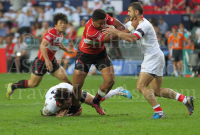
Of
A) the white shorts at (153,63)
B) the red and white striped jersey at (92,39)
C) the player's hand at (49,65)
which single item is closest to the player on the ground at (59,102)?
the red and white striped jersey at (92,39)

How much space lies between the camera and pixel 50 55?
32.3 ft

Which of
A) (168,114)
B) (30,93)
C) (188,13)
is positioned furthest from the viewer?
(188,13)

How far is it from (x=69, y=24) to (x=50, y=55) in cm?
1123

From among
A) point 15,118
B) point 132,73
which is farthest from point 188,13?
point 15,118

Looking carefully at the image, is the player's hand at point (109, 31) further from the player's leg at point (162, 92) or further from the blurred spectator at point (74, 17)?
the blurred spectator at point (74, 17)

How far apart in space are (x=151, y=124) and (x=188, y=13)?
48.3 ft

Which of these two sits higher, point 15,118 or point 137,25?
point 137,25

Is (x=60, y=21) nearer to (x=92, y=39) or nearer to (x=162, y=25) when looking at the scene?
(x=92, y=39)

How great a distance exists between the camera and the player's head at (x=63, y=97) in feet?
24.9

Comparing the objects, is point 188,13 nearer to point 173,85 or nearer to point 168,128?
point 173,85

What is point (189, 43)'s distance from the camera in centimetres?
1842

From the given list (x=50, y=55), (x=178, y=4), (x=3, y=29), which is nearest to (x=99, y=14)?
(x=50, y=55)

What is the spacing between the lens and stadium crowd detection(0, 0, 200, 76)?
19.3 metres

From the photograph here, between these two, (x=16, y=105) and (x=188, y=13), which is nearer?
(x=16, y=105)
